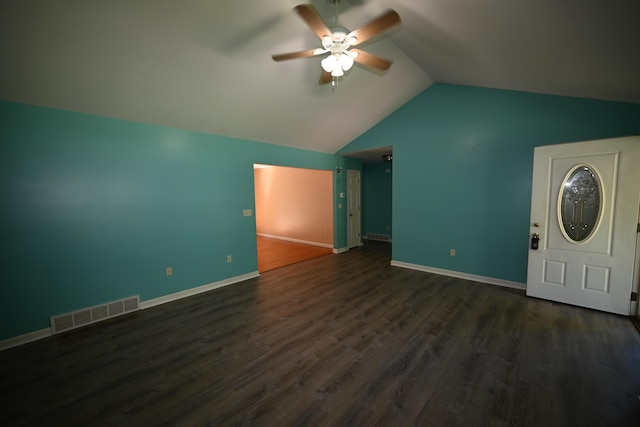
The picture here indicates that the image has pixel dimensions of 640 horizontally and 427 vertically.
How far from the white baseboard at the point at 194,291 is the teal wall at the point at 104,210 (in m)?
0.08

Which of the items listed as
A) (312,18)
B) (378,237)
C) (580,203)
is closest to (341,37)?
(312,18)

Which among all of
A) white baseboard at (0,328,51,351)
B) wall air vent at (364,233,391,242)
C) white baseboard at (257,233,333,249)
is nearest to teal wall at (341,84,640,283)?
white baseboard at (257,233,333,249)

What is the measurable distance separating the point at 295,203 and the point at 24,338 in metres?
5.60

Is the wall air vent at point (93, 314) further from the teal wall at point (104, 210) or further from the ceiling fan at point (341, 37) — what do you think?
the ceiling fan at point (341, 37)

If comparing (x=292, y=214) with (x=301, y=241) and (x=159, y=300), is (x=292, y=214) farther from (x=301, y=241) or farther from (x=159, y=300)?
(x=159, y=300)

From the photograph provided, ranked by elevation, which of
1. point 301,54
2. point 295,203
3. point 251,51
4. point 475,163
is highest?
point 251,51

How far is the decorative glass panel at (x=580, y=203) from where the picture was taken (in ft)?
9.50

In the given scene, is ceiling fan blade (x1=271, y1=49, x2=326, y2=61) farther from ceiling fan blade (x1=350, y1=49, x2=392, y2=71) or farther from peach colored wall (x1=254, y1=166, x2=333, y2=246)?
peach colored wall (x1=254, y1=166, x2=333, y2=246)

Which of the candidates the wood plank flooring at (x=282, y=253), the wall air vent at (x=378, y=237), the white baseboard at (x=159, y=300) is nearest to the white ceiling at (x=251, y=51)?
the white baseboard at (x=159, y=300)

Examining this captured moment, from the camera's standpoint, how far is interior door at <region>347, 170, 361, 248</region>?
6410 mm

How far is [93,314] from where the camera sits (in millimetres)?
2824

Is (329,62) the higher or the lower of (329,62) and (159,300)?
the higher

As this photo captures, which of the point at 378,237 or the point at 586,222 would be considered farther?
the point at 378,237

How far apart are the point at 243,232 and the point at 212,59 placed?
8.71 ft
